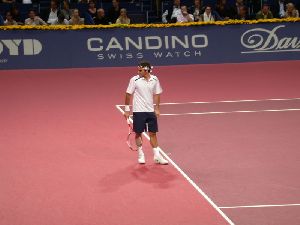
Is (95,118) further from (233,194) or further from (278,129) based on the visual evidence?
(233,194)

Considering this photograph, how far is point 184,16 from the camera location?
926 inches

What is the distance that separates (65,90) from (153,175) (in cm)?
821

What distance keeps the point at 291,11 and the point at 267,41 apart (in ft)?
4.36

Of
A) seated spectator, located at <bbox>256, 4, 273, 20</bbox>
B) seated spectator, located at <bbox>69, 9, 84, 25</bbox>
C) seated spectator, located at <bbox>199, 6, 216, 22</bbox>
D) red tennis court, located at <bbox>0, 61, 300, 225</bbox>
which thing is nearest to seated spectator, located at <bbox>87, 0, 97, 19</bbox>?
seated spectator, located at <bbox>69, 9, 84, 25</bbox>

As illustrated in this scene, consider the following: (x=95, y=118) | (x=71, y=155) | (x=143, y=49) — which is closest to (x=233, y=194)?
(x=71, y=155)

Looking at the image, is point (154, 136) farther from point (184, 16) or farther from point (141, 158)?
point (184, 16)

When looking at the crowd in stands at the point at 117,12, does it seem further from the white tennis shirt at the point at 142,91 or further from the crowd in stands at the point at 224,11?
the white tennis shirt at the point at 142,91

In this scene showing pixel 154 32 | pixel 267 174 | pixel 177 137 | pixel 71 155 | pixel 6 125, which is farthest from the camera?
pixel 154 32

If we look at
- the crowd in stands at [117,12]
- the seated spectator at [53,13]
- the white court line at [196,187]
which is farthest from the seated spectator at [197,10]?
the white court line at [196,187]

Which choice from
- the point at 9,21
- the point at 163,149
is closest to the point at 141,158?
the point at 163,149

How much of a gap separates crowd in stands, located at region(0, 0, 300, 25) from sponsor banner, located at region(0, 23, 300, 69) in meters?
0.61

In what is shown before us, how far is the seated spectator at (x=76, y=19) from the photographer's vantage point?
2255 cm

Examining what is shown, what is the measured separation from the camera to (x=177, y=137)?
13727mm

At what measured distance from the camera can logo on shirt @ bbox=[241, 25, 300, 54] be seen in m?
23.2
